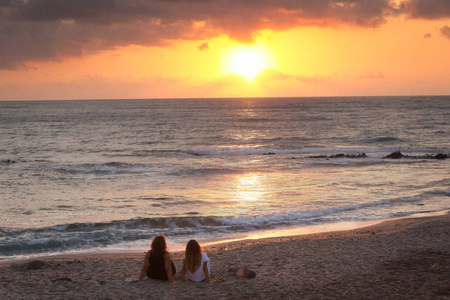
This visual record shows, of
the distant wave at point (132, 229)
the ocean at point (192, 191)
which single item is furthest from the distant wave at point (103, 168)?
the distant wave at point (132, 229)

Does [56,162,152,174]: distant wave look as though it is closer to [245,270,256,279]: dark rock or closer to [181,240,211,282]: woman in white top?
[181,240,211,282]: woman in white top

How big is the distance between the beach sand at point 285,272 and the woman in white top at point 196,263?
0.76 ft

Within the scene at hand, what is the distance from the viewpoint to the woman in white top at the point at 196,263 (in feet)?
33.0

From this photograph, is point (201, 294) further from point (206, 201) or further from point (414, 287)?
point (206, 201)

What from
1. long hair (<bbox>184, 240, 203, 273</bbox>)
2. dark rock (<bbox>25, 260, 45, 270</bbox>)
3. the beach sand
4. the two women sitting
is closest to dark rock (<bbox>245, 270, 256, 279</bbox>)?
the beach sand

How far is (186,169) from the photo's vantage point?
33.5m

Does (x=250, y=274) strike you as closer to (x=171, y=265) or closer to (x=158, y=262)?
(x=171, y=265)

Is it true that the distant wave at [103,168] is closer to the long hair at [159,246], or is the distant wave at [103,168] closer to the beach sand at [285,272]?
the beach sand at [285,272]

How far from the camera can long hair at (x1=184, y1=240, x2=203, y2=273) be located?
395 inches

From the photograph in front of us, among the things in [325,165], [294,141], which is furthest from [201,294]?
[294,141]

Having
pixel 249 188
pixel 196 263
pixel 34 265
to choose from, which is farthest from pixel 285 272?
pixel 249 188

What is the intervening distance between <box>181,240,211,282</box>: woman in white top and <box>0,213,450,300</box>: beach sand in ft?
0.76

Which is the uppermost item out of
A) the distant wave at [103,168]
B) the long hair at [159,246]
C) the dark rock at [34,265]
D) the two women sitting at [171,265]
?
the long hair at [159,246]

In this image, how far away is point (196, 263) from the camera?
33.1ft
